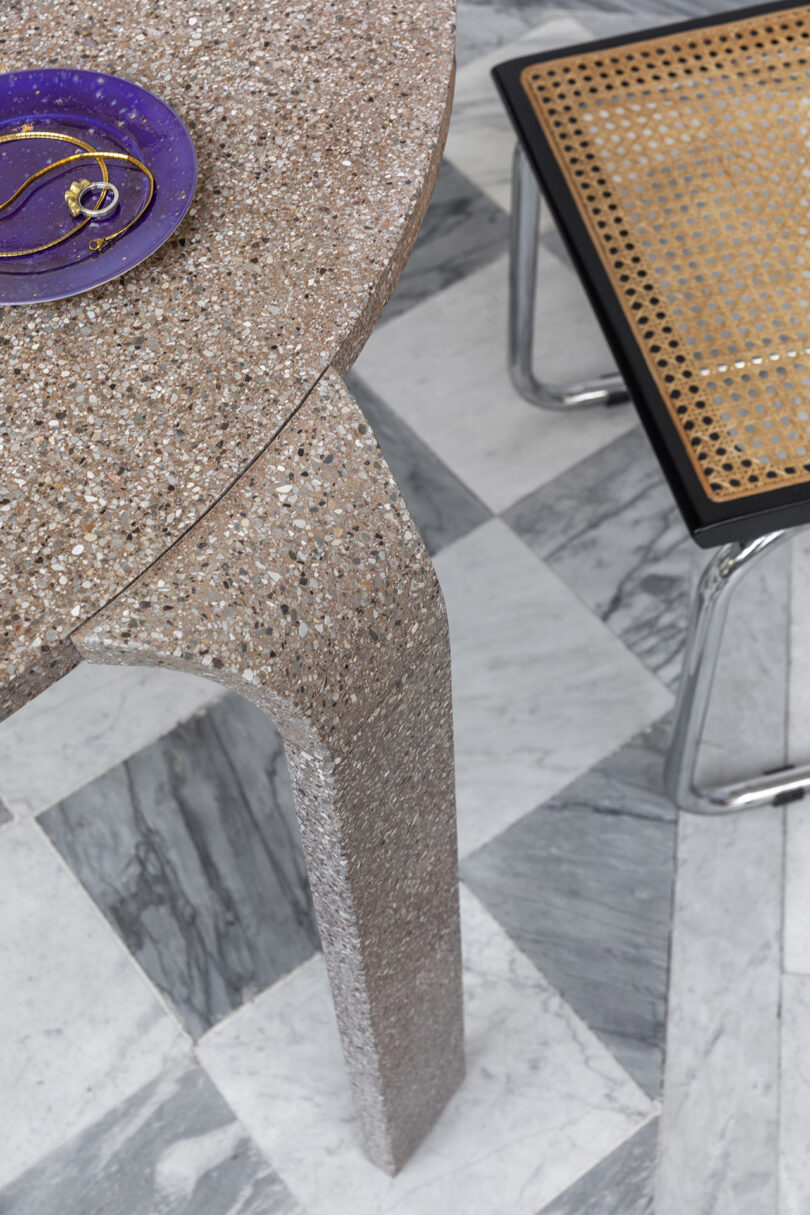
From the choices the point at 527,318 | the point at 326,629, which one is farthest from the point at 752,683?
the point at 326,629

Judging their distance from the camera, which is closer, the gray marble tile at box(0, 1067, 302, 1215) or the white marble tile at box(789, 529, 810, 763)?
the gray marble tile at box(0, 1067, 302, 1215)

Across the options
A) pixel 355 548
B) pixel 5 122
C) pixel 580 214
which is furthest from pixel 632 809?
pixel 5 122

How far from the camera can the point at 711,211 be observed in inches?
42.2

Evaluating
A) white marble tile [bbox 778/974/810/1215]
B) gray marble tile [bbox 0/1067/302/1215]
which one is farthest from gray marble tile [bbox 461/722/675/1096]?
gray marble tile [bbox 0/1067/302/1215]

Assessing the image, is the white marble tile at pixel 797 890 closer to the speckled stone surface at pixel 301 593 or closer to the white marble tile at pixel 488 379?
the white marble tile at pixel 488 379

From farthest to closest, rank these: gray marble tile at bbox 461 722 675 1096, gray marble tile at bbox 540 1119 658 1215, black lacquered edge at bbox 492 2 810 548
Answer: gray marble tile at bbox 461 722 675 1096
gray marble tile at bbox 540 1119 658 1215
black lacquered edge at bbox 492 2 810 548

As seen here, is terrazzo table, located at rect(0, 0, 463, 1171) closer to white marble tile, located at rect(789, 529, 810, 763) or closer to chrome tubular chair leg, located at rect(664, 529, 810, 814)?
chrome tubular chair leg, located at rect(664, 529, 810, 814)

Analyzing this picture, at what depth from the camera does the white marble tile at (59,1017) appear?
1179mm

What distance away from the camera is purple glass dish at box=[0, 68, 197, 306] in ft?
2.34

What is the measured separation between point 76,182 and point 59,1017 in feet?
2.76

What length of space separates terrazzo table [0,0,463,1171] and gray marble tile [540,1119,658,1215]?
384mm

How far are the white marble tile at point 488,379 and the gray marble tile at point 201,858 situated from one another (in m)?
0.46

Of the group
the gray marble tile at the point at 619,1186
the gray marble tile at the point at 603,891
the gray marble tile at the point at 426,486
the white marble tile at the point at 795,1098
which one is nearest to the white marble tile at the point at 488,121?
the gray marble tile at the point at 426,486

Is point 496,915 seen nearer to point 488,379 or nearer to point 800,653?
point 800,653
